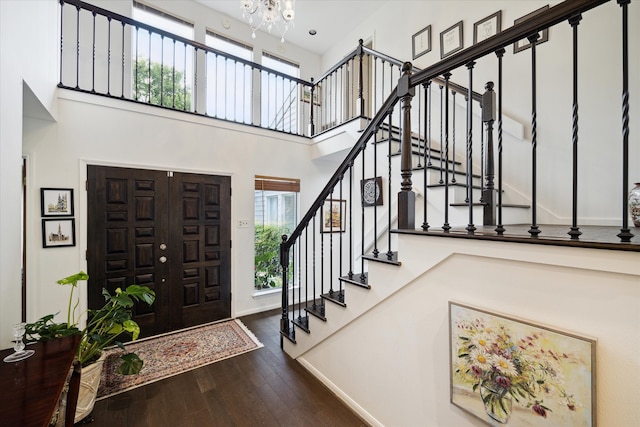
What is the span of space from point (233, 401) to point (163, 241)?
2123 mm

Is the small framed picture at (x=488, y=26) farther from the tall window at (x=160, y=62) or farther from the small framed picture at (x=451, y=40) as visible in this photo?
the tall window at (x=160, y=62)

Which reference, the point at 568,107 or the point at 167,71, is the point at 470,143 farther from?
the point at 167,71

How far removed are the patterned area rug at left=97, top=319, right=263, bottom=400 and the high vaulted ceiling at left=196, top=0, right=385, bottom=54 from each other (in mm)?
5506

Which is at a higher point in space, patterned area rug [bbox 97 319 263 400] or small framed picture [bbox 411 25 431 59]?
small framed picture [bbox 411 25 431 59]

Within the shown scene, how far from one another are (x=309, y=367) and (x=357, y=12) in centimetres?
587

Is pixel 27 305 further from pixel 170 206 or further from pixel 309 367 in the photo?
pixel 309 367

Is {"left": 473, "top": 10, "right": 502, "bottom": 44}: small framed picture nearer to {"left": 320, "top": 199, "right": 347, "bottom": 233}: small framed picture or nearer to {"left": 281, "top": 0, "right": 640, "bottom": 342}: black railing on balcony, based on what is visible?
{"left": 281, "top": 0, "right": 640, "bottom": 342}: black railing on balcony

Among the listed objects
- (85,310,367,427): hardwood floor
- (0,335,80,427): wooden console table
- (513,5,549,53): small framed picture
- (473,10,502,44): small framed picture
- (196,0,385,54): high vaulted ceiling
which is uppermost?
(196,0,385,54): high vaulted ceiling

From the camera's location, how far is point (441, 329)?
1533mm

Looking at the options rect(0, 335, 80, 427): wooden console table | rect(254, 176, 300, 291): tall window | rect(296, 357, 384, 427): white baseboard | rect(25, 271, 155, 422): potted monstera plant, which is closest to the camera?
rect(0, 335, 80, 427): wooden console table

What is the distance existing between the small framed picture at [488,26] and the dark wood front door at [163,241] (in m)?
3.86

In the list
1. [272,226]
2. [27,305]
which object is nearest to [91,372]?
[27,305]

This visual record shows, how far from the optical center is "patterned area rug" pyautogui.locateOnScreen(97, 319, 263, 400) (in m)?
2.52

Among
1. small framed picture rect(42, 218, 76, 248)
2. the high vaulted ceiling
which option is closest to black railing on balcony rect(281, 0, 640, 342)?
small framed picture rect(42, 218, 76, 248)
